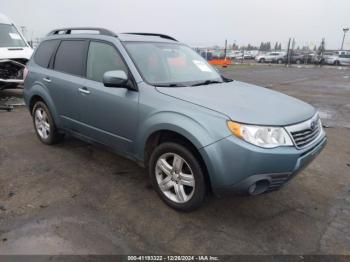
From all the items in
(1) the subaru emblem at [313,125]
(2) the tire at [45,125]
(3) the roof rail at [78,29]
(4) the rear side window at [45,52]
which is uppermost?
(3) the roof rail at [78,29]

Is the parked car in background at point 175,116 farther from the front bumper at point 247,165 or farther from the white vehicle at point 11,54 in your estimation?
the white vehicle at point 11,54

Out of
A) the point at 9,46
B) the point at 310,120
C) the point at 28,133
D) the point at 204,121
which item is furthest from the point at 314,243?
the point at 9,46

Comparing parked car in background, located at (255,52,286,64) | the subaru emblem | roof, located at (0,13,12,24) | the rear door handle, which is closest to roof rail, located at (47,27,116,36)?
the rear door handle

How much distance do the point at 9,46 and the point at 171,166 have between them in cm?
826

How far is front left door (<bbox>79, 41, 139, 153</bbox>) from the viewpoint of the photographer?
3438 mm

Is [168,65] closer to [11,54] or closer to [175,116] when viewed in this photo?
[175,116]

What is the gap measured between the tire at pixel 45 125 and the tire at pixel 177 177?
2.21 m

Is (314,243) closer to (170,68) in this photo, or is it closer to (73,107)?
(170,68)

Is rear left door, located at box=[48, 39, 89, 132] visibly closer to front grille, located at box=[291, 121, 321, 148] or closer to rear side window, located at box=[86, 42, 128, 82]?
rear side window, located at box=[86, 42, 128, 82]

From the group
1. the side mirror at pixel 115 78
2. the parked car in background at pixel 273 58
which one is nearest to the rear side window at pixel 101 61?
the side mirror at pixel 115 78

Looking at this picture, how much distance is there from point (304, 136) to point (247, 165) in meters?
0.75

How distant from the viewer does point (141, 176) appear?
13.2 ft

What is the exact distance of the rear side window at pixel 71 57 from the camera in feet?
13.6

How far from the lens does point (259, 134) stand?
2666 mm
